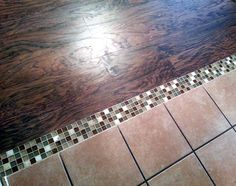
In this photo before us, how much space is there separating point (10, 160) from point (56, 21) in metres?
0.94

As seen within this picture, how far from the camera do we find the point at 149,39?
5.52 ft

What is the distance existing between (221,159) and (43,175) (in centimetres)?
101

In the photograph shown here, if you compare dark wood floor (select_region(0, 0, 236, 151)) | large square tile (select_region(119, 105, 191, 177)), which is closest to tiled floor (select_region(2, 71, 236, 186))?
large square tile (select_region(119, 105, 191, 177))

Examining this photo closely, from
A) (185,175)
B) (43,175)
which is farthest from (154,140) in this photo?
(43,175)

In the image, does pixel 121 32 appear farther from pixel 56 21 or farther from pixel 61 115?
pixel 61 115

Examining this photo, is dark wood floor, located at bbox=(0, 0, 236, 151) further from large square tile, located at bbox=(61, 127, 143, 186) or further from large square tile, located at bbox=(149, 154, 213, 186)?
large square tile, located at bbox=(149, 154, 213, 186)

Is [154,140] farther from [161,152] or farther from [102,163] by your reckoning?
[102,163]

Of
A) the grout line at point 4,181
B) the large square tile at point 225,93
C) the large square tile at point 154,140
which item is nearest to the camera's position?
the grout line at point 4,181

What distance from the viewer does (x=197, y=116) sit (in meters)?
1.47

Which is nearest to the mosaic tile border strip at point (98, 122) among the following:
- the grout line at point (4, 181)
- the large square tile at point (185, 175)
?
the grout line at point (4, 181)

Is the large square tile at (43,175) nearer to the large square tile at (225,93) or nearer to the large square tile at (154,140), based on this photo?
the large square tile at (154,140)

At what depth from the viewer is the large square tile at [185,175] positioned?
48.6 inches

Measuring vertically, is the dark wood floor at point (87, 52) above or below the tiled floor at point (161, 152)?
above

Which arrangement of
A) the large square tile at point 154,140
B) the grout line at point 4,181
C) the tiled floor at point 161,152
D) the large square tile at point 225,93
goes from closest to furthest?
the grout line at point 4,181, the tiled floor at point 161,152, the large square tile at point 154,140, the large square tile at point 225,93
